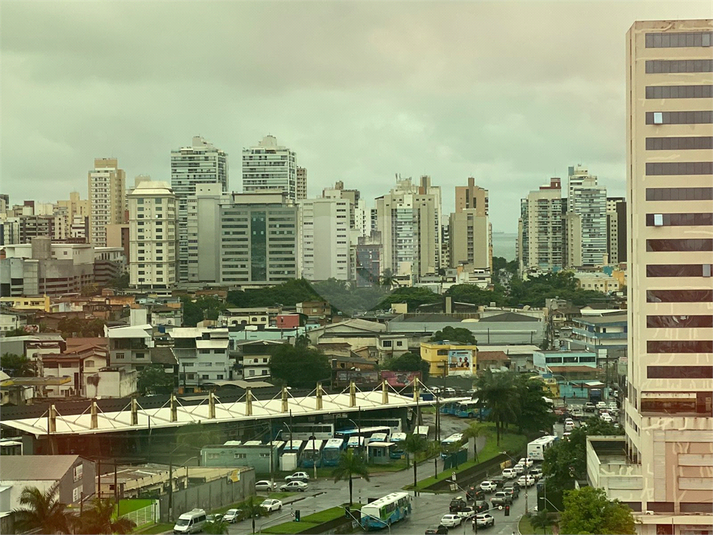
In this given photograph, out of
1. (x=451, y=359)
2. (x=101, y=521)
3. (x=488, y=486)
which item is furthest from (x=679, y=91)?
(x=451, y=359)

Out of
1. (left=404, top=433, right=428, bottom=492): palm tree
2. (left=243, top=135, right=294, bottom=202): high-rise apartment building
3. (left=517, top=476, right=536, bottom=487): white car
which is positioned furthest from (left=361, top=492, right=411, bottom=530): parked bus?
(left=243, top=135, right=294, bottom=202): high-rise apartment building

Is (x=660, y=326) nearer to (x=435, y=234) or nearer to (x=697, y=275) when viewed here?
(x=697, y=275)

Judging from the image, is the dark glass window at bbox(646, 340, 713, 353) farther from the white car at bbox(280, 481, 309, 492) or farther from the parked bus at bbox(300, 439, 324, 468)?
the parked bus at bbox(300, 439, 324, 468)

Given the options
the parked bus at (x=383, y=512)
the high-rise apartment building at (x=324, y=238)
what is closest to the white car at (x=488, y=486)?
the parked bus at (x=383, y=512)

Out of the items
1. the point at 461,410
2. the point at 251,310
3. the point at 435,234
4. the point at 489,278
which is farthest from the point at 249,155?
the point at 461,410

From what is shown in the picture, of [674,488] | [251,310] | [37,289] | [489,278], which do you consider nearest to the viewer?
[674,488]

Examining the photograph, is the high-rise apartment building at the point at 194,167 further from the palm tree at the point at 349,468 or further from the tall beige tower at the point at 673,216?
the tall beige tower at the point at 673,216
